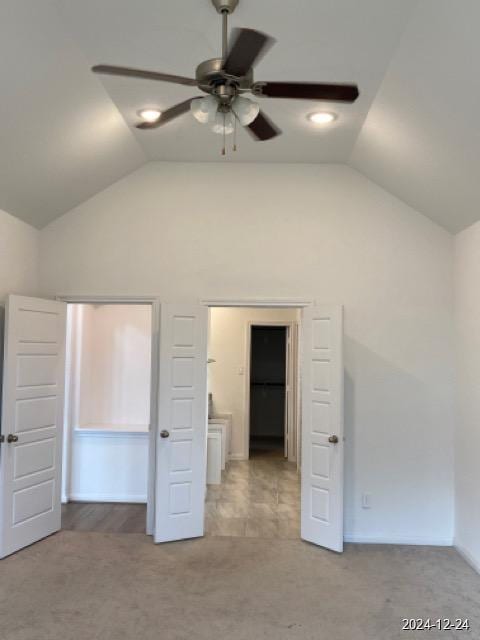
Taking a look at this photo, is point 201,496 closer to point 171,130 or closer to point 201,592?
point 201,592

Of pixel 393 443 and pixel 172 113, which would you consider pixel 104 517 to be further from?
pixel 172 113

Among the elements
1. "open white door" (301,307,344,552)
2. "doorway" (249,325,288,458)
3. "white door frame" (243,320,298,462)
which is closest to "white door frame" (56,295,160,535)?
"open white door" (301,307,344,552)

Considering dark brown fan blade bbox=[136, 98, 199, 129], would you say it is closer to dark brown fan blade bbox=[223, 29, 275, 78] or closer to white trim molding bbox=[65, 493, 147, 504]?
dark brown fan blade bbox=[223, 29, 275, 78]

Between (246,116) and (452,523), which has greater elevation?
(246,116)

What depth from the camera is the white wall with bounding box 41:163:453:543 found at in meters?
4.38

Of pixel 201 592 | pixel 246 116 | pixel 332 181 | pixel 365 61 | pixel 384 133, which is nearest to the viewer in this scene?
pixel 246 116

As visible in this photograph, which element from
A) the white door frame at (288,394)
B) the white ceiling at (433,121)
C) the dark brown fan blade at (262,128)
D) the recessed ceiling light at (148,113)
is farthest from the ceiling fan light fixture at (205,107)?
the white door frame at (288,394)

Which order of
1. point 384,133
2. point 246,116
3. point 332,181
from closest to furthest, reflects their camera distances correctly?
point 246,116 < point 384,133 < point 332,181

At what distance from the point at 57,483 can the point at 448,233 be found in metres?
4.18

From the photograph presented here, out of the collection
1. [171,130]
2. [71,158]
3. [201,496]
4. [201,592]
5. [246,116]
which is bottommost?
[201,592]

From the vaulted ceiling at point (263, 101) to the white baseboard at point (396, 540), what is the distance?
2732 millimetres

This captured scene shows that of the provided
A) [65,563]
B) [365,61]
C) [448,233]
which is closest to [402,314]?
[448,233]

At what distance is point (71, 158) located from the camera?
3.90 metres

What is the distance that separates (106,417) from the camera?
5711 mm
